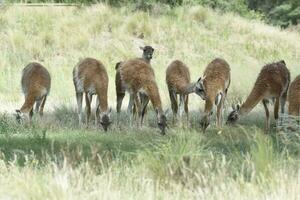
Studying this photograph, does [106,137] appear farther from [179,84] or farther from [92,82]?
[179,84]

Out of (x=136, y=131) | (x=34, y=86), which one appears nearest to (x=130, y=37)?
(x=34, y=86)

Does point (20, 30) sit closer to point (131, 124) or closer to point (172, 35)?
point (172, 35)

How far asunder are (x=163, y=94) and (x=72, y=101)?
8.38ft

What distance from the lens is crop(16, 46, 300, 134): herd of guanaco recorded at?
14422 mm

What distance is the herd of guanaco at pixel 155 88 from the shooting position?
568 inches

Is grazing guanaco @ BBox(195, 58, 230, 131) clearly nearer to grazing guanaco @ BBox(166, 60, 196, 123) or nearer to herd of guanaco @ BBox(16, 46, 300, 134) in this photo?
herd of guanaco @ BBox(16, 46, 300, 134)

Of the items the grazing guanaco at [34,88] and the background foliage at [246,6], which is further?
the background foliage at [246,6]

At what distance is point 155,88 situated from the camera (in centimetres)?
1441

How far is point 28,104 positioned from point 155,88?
103 inches

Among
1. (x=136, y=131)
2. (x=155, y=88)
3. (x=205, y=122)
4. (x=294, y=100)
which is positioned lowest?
(x=136, y=131)

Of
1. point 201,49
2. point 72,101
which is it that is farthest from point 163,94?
point 201,49

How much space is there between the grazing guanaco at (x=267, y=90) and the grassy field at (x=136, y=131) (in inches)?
14.2

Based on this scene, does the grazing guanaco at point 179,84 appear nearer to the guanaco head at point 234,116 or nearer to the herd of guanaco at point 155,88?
the herd of guanaco at point 155,88

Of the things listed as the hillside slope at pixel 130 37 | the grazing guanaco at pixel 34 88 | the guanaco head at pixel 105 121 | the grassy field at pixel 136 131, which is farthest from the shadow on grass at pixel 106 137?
the hillside slope at pixel 130 37
